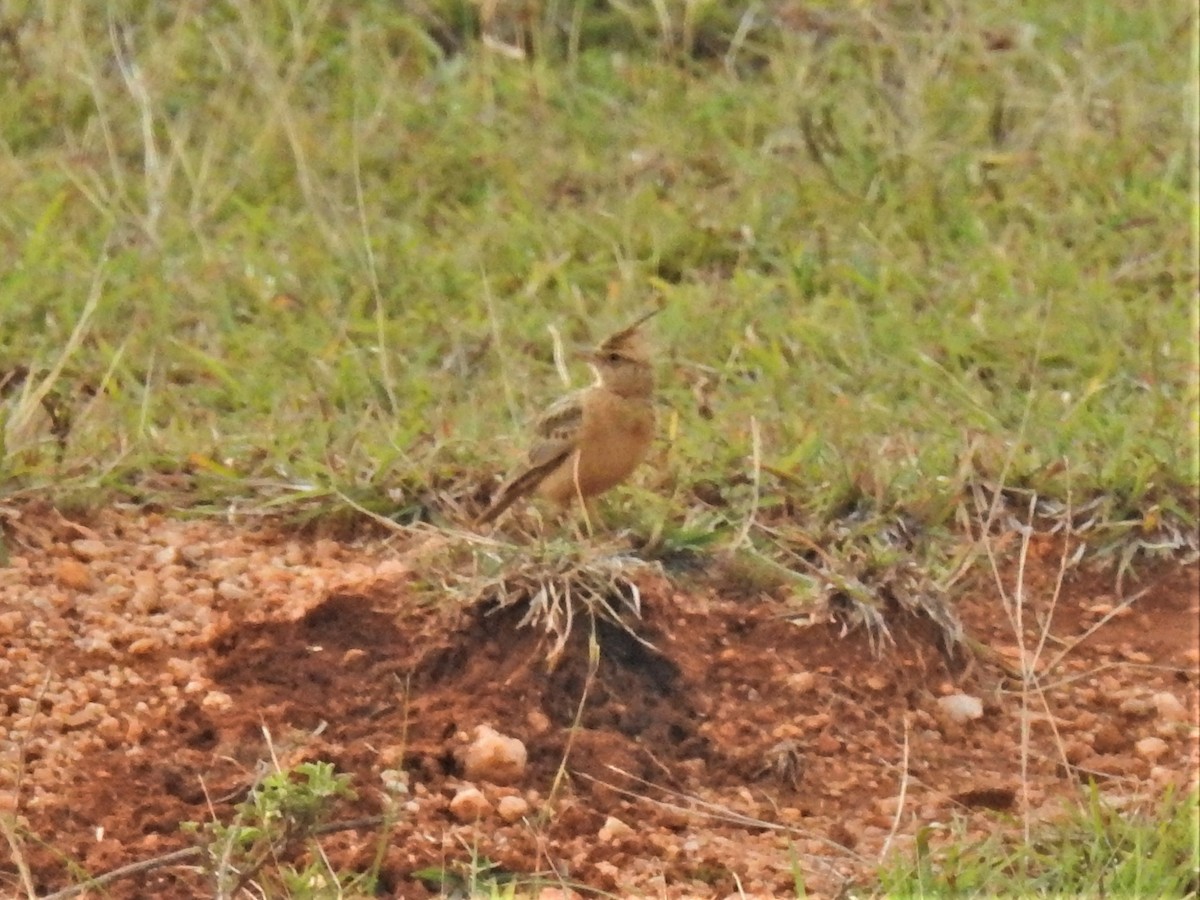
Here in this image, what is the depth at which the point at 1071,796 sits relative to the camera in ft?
12.4

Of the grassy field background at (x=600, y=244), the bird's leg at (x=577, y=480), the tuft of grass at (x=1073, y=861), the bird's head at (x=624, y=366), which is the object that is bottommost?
the grassy field background at (x=600, y=244)

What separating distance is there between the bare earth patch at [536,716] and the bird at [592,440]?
0.31m

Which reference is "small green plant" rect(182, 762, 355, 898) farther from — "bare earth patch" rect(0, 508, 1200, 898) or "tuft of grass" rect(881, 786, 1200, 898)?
"tuft of grass" rect(881, 786, 1200, 898)

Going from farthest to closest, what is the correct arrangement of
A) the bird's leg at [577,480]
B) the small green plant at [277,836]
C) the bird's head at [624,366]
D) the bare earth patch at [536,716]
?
the bird's head at [624,366], the bird's leg at [577,480], the bare earth patch at [536,716], the small green plant at [277,836]

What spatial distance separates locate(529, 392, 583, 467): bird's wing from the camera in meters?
4.40

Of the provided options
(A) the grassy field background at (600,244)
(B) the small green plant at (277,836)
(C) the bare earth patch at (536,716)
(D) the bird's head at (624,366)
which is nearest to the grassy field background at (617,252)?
(A) the grassy field background at (600,244)

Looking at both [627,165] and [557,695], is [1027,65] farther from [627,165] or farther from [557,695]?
[557,695]

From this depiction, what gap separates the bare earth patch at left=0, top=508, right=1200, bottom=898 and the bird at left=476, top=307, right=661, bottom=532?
1.01 feet

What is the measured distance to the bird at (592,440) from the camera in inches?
173

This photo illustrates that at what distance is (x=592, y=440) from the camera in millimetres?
4387

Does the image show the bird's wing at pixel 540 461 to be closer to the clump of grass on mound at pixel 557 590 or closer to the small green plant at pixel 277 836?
the clump of grass on mound at pixel 557 590

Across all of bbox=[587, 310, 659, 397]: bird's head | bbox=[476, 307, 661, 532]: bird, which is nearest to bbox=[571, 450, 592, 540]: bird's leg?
bbox=[476, 307, 661, 532]: bird

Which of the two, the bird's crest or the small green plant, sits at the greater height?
the bird's crest

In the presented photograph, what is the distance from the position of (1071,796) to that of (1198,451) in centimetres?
135
